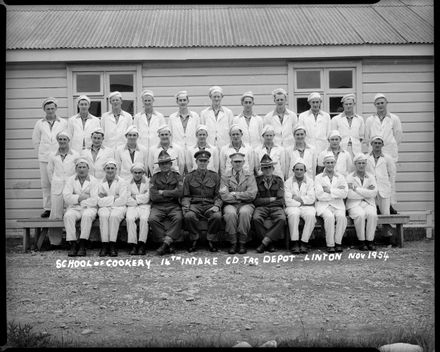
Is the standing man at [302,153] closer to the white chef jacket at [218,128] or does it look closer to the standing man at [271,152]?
the standing man at [271,152]

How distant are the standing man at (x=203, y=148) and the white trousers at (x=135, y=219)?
904 millimetres

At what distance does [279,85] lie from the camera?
8.34 meters

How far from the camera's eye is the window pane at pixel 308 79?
833cm

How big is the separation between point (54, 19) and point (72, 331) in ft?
19.1

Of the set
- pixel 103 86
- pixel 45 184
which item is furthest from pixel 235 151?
pixel 45 184

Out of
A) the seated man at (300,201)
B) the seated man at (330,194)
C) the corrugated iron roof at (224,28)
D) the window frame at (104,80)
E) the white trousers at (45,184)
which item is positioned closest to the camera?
the seated man at (300,201)

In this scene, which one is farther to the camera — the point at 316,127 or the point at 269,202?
the point at 316,127

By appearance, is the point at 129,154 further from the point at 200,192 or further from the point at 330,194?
the point at 330,194

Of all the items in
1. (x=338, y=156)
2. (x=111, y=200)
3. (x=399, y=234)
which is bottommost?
(x=399, y=234)

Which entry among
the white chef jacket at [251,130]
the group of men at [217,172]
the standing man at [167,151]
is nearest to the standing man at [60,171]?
the group of men at [217,172]

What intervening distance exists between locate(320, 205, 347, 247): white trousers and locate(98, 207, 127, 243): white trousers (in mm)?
2498

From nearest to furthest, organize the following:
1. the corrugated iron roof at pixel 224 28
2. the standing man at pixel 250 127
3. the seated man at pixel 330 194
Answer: the seated man at pixel 330 194, the standing man at pixel 250 127, the corrugated iron roof at pixel 224 28

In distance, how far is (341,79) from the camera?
833cm

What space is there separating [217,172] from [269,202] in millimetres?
916
